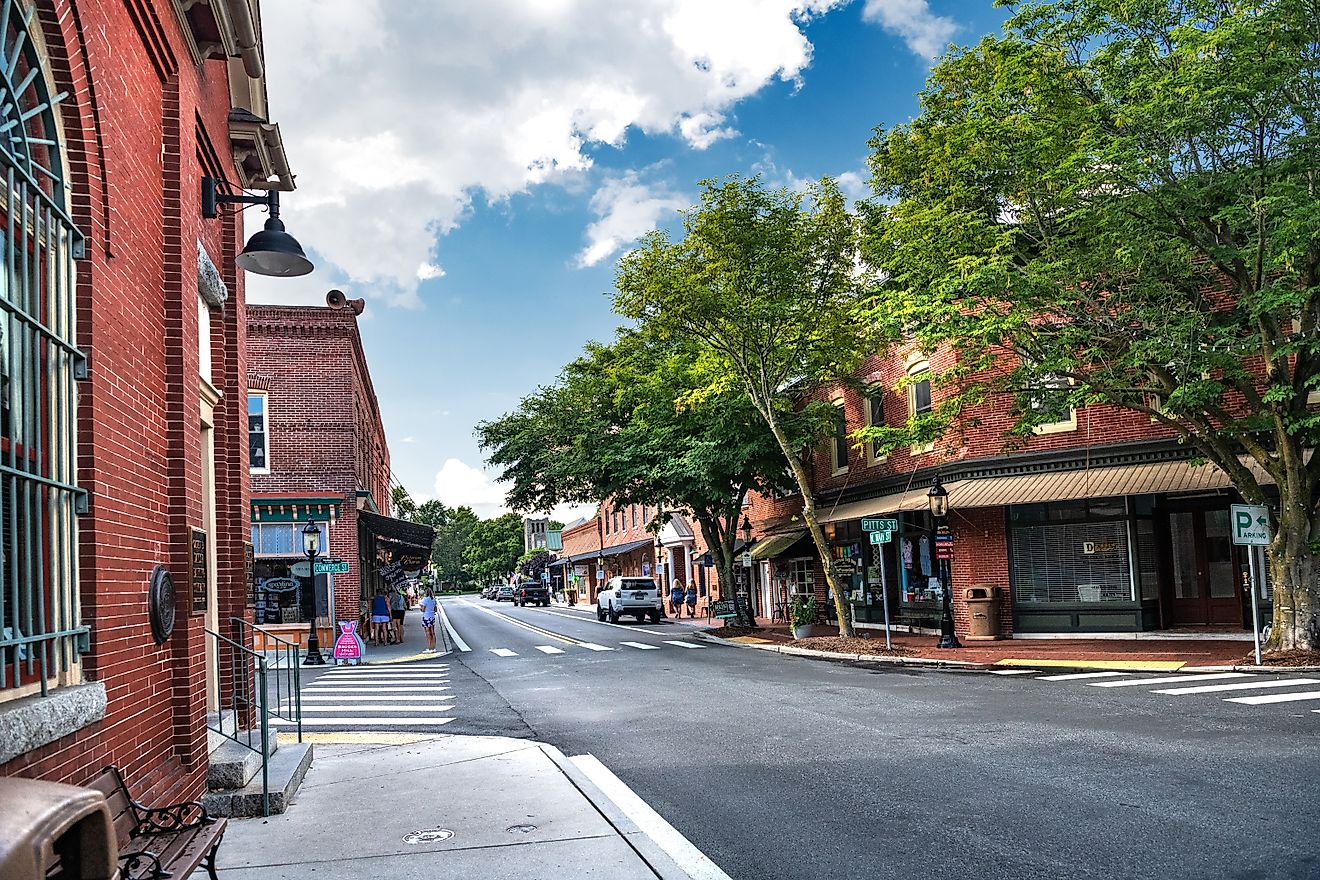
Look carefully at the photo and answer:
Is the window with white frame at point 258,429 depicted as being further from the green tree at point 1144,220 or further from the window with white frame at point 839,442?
the green tree at point 1144,220

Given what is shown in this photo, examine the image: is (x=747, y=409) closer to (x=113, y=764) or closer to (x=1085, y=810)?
(x=1085, y=810)

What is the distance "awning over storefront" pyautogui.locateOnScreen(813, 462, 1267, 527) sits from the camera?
66.6 ft

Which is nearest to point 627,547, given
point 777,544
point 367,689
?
point 777,544

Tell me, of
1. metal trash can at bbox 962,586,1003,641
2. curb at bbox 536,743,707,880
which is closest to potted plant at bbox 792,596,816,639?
metal trash can at bbox 962,586,1003,641

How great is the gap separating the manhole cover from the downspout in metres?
6.28

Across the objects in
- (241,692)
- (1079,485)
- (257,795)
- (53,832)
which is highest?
(1079,485)

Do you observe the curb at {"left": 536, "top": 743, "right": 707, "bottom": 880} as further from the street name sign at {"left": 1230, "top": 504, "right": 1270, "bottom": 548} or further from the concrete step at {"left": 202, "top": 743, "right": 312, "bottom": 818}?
the street name sign at {"left": 1230, "top": 504, "right": 1270, "bottom": 548}

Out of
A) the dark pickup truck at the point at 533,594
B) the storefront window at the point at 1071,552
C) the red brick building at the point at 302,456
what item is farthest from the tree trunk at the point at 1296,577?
the dark pickup truck at the point at 533,594

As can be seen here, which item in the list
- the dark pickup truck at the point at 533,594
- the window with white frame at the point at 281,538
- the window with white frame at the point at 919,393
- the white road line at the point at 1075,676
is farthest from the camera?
the dark pickup truck at the point at 533,594

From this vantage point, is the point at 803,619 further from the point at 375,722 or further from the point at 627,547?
the point at 627,547

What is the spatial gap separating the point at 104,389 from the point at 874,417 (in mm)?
24579

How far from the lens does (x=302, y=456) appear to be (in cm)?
2886

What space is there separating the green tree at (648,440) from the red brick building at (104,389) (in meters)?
18.1

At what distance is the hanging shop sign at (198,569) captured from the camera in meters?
6.90
